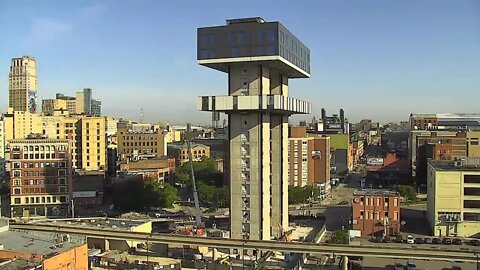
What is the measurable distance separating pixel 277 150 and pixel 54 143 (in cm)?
2462

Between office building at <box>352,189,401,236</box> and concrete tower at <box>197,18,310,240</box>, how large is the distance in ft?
33.0

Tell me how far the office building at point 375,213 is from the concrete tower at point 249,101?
1006cm

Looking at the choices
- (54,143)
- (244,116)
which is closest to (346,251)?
(244,116)

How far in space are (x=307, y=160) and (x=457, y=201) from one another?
2295 cm

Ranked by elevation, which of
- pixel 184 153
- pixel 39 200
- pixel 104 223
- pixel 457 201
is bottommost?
pixel 39 200

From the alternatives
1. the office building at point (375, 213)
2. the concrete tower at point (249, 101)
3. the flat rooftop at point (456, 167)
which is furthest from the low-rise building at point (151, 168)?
the flat rooftop at point (456, 167)

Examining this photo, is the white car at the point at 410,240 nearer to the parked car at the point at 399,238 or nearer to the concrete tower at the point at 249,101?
the parked car at the point at 399,238

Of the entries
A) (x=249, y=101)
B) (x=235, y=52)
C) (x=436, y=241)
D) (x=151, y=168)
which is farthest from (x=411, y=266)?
(x=151, y=168)

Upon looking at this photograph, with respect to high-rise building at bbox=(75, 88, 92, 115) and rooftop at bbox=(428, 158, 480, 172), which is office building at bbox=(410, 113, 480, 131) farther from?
high-rise building at bbox=(75, 88, 92, 115)

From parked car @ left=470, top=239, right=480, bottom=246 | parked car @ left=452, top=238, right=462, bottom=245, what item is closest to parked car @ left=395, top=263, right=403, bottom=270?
parked car @ left=452, top=238, right=462, bottom=245

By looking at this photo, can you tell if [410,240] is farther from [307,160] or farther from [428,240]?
[307,160]

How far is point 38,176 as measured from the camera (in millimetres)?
48812

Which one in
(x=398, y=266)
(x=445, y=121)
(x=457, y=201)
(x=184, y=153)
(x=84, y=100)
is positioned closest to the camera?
(x=398, y=266)

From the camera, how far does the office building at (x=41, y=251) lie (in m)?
20.5
